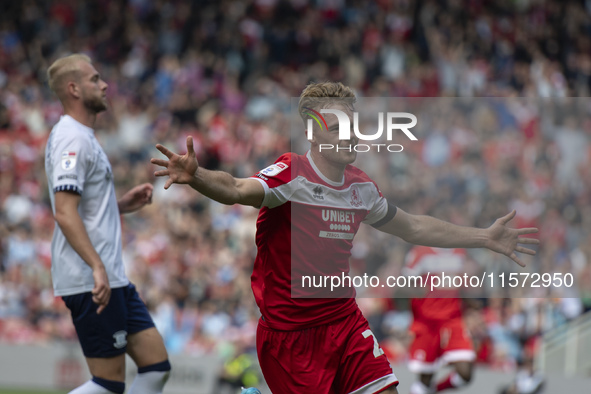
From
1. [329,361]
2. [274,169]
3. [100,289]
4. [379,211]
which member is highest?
[274,169]

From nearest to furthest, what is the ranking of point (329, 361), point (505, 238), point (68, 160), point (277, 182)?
point (277, 182)
point (329, 361)
point (68, 160)
point (505, 238)

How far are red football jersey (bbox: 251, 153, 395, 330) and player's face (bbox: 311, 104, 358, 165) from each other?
11 centimetres

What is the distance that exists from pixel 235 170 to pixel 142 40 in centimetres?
533

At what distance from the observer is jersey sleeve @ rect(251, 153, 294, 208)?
4.53 metres

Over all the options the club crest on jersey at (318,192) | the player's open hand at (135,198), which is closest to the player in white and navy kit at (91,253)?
the player's open hand at (135,198)

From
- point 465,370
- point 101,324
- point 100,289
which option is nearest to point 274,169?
point 100,289

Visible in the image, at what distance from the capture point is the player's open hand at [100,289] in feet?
15.9

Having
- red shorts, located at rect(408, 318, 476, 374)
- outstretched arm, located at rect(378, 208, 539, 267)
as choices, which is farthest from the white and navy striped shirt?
red shorts, located at rect(408, 318, 476, 374)

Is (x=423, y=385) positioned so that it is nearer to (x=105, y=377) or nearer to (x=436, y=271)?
(x=436, y=271)

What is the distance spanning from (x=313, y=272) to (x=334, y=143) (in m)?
0.76

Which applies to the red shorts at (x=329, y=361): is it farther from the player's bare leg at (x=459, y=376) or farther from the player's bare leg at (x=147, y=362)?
the player's bare leg at (x=459, y=376)

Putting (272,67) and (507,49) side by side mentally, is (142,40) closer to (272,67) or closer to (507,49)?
(272,67)

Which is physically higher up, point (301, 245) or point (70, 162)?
point (70, 162)

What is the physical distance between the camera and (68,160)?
5.08m
